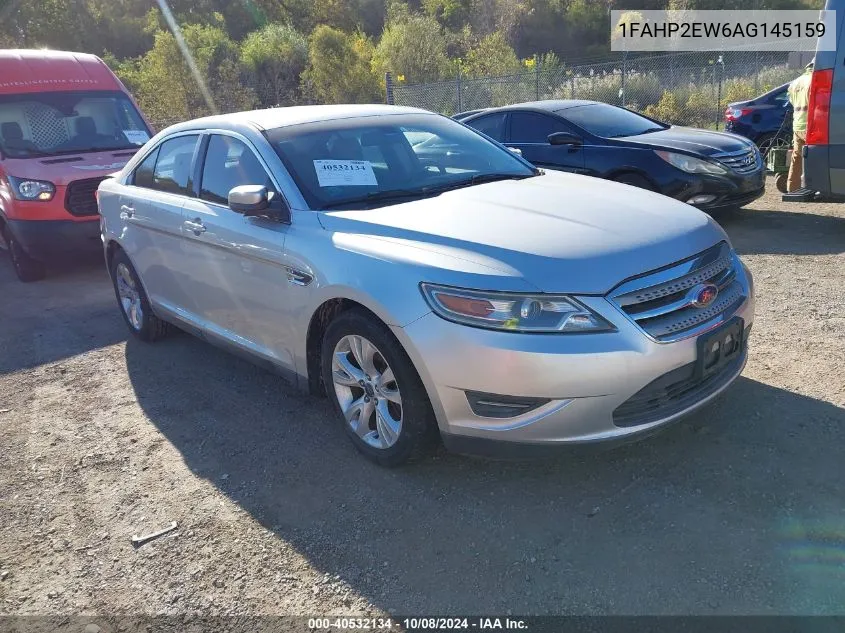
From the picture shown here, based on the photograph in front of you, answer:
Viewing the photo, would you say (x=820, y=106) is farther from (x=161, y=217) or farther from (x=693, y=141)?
(x=161, y=217)

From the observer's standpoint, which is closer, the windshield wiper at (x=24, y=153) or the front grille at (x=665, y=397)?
the front grille at (x=665, y=397)

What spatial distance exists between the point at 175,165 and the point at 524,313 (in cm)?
304

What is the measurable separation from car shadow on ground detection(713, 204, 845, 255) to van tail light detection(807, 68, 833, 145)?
0.99 metres

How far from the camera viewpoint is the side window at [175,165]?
4.66 meters

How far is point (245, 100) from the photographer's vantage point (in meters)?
24.9

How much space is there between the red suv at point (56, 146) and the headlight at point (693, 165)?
19.9 feet

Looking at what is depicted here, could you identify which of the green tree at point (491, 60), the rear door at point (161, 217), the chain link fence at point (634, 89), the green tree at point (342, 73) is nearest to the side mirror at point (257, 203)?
the rear door at point (161, 217)

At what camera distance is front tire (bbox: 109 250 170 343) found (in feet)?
17.9

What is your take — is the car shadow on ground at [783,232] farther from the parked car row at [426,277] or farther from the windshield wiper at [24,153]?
the windshield wiper at [24,153]

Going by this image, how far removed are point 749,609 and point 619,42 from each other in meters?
32.0

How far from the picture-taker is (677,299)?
10.0 feet

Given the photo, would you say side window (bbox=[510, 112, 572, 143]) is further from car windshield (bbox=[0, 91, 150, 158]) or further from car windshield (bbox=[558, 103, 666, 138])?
car windshield (bbox=[0, 91, 150, 158])

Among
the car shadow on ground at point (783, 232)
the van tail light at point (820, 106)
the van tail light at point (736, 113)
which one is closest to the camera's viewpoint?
the van tail light at point (820, 106)

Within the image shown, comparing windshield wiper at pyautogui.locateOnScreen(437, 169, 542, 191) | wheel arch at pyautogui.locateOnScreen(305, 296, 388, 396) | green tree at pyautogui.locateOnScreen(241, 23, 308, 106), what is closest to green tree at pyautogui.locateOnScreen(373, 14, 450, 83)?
green tree at pyautogui.locateOnScreen(241, 23, 308, 106)
